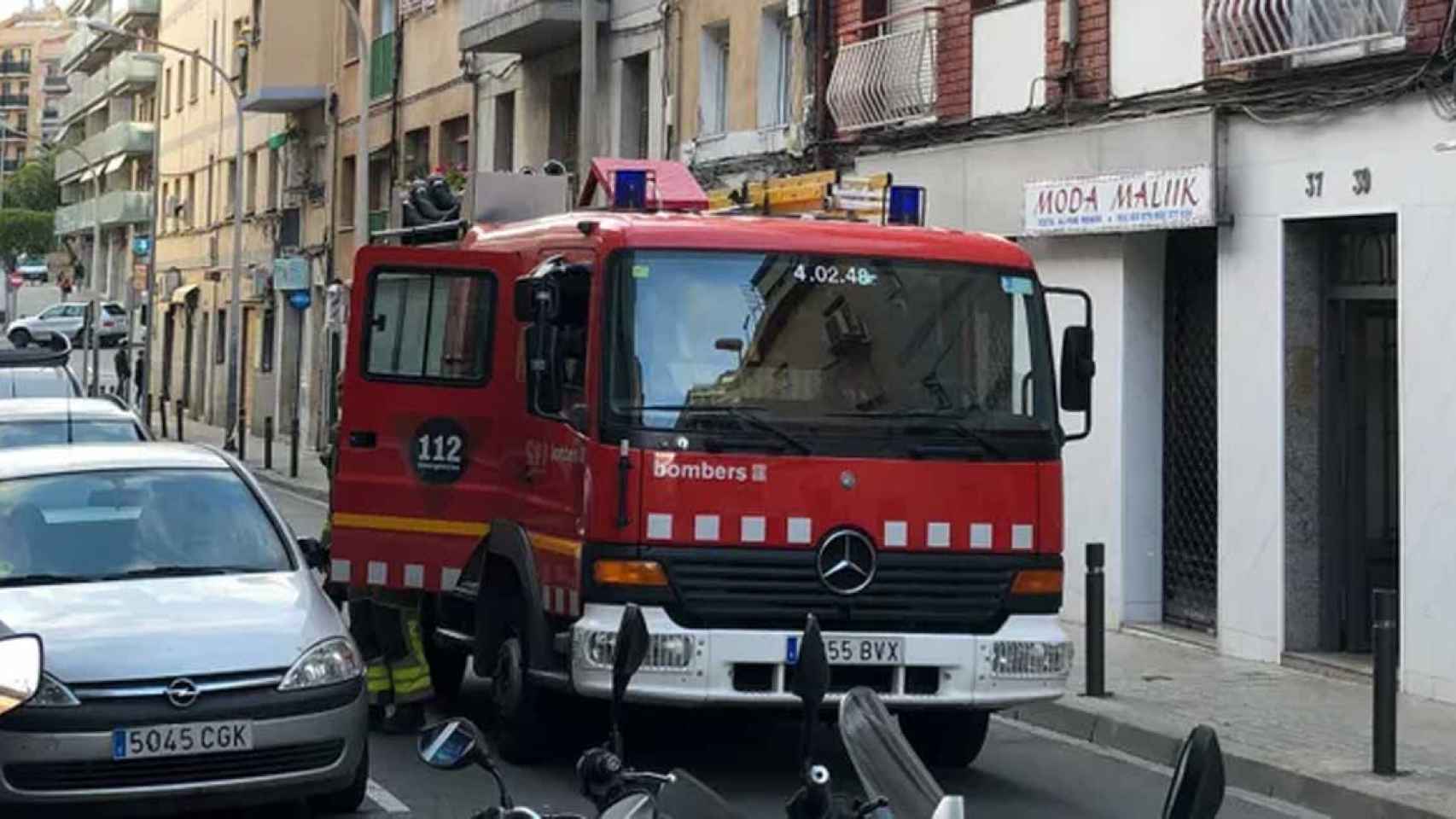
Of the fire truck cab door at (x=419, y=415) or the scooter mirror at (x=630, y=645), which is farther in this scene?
the fire truck cab door at (x=419, y=415)

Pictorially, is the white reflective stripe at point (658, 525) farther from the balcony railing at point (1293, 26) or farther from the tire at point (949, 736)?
the balcony railing at point (1293, 26)

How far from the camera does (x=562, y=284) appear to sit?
32.3 feet

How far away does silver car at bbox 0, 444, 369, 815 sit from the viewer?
797 cm

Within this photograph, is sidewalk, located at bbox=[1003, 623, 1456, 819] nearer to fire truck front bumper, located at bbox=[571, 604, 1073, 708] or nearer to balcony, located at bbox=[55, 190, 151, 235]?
fire truck front bumper, located at bbox=[571, 604, 1073, 708]

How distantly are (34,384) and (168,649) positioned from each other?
1130 centimetres

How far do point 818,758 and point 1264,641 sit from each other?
16.6ft

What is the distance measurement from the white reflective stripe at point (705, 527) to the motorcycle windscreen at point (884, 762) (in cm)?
505

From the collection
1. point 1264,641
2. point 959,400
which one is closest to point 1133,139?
point 1264,641

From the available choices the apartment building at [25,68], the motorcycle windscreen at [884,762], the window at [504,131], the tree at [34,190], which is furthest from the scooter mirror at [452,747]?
the apartment building at [25,68]

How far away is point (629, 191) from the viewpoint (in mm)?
11148

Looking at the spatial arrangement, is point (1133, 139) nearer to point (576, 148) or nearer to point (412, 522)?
point (412, 522)

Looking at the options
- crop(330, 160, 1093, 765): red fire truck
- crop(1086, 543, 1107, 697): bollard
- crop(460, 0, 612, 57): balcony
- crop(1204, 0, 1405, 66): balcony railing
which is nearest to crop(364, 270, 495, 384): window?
crop(330, 160, 1093, 765): red fire truck

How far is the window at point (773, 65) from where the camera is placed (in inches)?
887

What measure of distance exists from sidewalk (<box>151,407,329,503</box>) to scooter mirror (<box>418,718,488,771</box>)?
18.0m
